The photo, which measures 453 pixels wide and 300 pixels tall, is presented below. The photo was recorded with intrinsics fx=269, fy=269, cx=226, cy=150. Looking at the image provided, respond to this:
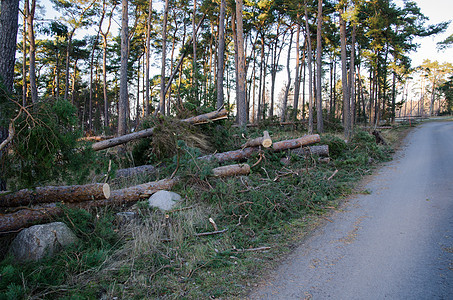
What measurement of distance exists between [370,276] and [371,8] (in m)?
24.1

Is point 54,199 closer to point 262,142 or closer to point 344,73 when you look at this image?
point 262,142

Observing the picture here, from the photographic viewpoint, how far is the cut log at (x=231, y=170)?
6902mm

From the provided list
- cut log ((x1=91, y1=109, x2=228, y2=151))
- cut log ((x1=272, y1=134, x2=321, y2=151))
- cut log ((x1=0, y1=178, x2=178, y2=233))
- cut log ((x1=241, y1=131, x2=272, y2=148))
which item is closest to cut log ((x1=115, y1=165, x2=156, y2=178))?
cut log ((x1=91, y1=109, x2=228, y2=151))

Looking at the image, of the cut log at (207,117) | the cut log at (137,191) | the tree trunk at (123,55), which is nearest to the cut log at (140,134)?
the cut log at (207,117)

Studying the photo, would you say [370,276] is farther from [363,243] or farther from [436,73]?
[436,73]

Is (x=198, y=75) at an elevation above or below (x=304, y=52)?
below

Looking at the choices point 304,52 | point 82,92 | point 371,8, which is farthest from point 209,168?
point 82,92

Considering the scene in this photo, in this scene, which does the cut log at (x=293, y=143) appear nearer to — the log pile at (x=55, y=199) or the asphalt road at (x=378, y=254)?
the asphalt road at (x=378, y=254)

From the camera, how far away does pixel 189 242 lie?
4.47 metres

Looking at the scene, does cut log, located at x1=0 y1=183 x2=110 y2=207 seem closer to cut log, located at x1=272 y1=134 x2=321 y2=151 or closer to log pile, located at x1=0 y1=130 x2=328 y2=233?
log pile, located at x1=0 y1=130 x2=328 y2=233

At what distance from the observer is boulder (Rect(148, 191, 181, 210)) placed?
551cm

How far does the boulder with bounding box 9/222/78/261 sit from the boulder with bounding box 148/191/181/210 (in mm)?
1709

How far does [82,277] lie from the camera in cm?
335

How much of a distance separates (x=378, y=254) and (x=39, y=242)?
489 centimetres
